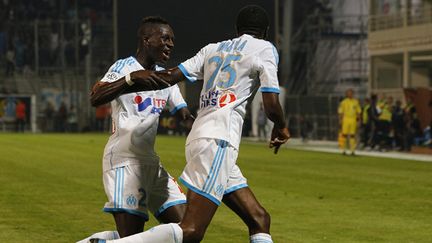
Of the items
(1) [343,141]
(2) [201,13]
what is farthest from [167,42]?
(2) [201,13]

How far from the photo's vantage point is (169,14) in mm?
44750

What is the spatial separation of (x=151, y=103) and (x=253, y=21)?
3.57 feet

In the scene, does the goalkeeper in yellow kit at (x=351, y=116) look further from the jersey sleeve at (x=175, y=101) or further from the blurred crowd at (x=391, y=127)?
the jersey sleeve at (x=175, y=101)

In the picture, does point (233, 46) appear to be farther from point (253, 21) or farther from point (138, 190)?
point (138, 190)

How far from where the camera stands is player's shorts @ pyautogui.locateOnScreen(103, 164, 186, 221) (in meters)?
8.27

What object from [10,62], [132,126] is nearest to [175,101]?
[132,126]

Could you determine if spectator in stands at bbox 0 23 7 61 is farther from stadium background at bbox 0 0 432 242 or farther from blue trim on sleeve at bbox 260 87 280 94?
blue trim on sleeve at bbox 260 87 280 94

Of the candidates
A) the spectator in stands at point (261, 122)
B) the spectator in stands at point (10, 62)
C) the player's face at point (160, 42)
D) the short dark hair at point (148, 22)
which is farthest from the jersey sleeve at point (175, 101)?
the spectator in stands at point (10, 62)

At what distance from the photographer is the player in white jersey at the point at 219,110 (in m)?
7.57

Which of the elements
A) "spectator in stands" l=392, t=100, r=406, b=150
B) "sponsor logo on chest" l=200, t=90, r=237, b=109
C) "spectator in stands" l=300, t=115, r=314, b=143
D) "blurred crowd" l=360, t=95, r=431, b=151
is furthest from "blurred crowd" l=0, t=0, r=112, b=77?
"sponsor logo on chest" l=200, t=90, r=237, b=109

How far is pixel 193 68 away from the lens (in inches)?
308

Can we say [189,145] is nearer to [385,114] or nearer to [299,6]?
[385,114]

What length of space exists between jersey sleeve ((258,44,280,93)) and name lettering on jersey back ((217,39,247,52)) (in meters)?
0.16

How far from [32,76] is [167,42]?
5863 centimetres
